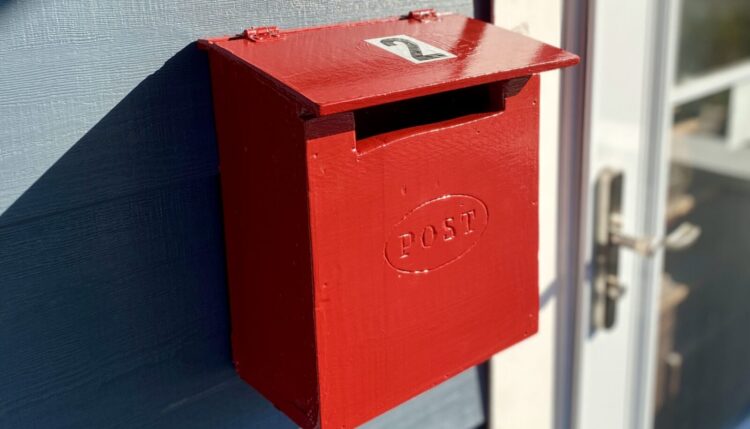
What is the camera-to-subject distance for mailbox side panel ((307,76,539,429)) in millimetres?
812

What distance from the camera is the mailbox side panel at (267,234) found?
806 mm

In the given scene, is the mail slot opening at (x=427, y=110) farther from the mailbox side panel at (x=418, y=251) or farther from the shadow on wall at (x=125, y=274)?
the shadow on wall at (x=125, y=274)

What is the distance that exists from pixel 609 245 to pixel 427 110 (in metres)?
0.70

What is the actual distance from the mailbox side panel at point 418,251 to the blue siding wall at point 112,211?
20 centimetres

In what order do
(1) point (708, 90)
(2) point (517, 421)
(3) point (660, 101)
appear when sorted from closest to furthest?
(2) point (517, 421), (3) point (660, 101), (1) point (708, 90)

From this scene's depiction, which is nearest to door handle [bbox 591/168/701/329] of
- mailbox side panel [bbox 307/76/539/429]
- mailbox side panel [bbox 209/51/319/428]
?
mailbox side panel [bbox 307/76/539/429]

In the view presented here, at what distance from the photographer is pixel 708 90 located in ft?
5.94

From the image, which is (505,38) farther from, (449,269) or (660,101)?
(660,101)

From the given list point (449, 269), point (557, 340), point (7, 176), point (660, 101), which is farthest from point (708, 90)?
point (7, 176)

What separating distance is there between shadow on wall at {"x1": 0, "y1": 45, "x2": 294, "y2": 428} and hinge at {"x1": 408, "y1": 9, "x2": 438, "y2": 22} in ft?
0.99

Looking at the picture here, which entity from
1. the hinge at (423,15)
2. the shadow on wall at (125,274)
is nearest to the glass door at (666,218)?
the hinge at (423,15)

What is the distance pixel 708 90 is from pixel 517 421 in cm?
92

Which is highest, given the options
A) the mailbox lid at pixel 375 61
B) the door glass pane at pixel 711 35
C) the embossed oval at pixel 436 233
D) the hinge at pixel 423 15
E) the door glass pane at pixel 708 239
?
the hinge at pixel 423 15

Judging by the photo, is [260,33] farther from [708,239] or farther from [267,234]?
[708,239]
